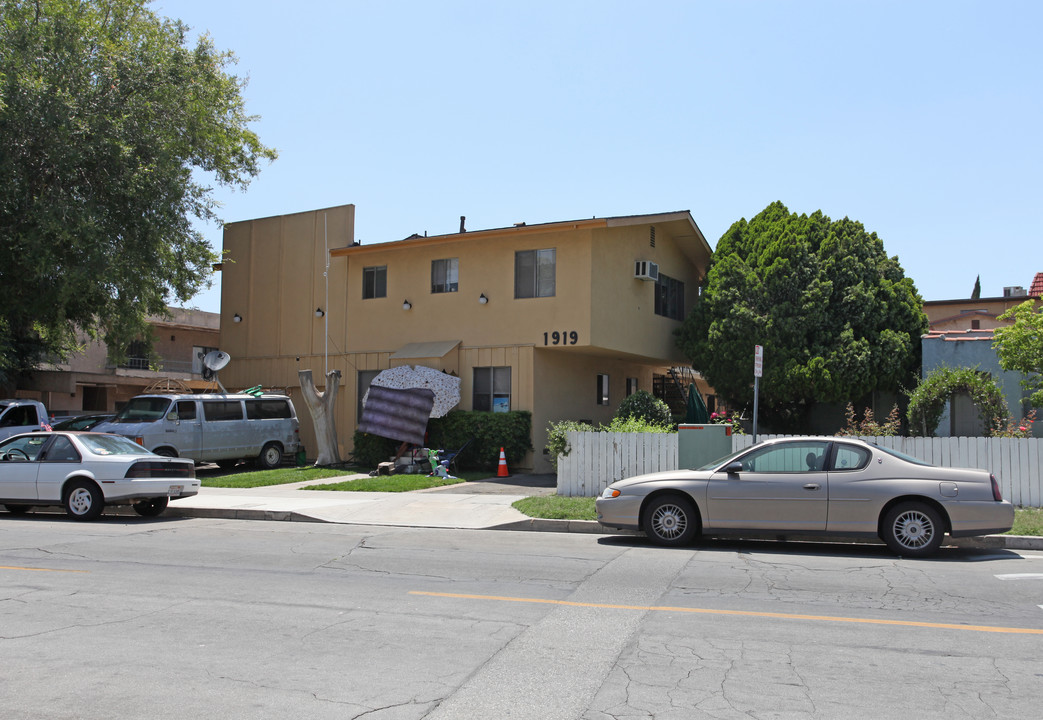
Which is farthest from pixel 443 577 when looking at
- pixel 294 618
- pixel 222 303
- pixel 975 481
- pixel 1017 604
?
pixel 222 303

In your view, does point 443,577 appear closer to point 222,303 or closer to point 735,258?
point 735,258

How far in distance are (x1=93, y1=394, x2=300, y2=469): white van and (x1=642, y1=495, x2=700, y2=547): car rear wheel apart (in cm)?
1337

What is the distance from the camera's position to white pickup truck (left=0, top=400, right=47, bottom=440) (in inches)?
819

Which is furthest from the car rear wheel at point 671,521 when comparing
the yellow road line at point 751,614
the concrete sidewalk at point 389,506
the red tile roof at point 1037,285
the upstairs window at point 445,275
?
the red tile roof at point 1037,285

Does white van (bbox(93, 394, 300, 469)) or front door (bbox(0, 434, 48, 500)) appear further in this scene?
white van (bbox(93, 394, 300, 469))

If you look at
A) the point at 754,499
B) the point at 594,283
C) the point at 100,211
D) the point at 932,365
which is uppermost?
the point at 100,211

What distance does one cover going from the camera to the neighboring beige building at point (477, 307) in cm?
2183

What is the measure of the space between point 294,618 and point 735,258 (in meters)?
19.2

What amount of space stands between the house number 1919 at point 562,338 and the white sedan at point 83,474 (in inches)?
373

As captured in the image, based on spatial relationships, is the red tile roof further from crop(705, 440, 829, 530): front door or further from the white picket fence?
crop(705, 440, 829, 530): front door

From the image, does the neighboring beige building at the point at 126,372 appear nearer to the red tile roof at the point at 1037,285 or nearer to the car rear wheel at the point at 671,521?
the car rear wheel at the point at 671,521

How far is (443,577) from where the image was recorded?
9.16 meters

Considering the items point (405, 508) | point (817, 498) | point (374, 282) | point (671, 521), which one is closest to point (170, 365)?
point (374, 282)

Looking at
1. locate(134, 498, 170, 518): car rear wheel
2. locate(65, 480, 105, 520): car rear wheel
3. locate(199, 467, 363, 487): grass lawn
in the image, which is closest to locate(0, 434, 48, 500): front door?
locate(65, 480, 105, 520): car rear wheel
